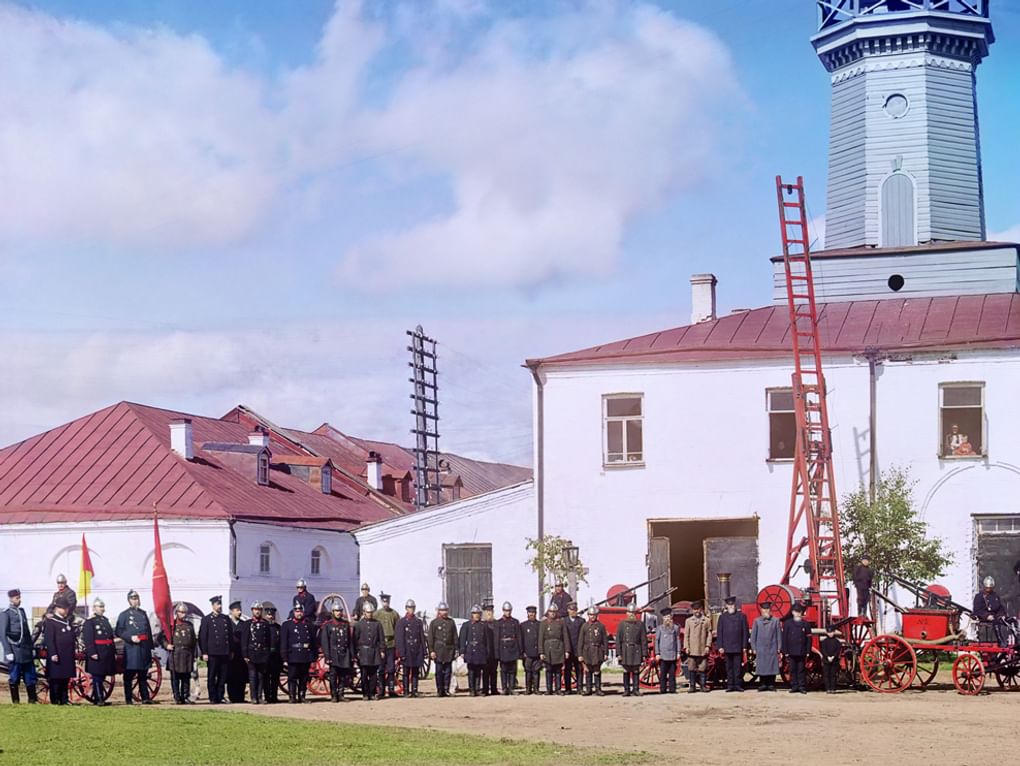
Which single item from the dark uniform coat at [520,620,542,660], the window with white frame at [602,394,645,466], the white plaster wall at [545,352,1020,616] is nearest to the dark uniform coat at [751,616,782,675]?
the dark uniform coat at [520,620,542,660]

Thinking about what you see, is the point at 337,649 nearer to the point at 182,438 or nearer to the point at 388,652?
the point at 388,652

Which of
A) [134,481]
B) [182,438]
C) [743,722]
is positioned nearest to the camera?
[743,722]

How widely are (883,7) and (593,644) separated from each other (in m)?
19.4

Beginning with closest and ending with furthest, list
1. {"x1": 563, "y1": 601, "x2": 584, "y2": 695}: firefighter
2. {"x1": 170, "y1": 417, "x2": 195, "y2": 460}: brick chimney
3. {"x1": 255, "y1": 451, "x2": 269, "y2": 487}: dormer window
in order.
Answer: {"x1": 563, "y1": 601, "x2": 584, "y2": 695}: firefighter, {"x1": 170, "y1": 417, "x2": 195, "y2": 460}: brick chimney, {"x1": 255, "y1": 451, "x2": 269, "y2": 487}: dormer window

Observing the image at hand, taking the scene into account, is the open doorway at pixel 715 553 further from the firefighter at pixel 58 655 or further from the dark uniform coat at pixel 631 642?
the firefighter at pixel 58 655

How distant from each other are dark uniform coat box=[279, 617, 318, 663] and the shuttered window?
11.3m

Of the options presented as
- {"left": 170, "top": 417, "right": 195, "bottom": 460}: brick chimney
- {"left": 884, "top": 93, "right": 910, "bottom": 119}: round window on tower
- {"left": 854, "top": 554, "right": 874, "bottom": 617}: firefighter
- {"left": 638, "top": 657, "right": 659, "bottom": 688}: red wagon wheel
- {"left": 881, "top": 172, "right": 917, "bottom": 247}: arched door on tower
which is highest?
{"left": 884, "top": 93, "right": 910, "bottom": 119}: round window on tower

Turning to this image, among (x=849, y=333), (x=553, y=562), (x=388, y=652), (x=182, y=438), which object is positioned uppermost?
(x=849, y=333)

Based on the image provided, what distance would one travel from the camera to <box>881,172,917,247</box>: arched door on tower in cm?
3744

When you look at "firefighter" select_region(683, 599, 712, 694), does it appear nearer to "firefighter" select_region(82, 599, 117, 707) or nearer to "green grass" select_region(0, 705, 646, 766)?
"green grass" select_region(0, 705, 646, 766)

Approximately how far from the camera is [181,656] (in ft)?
76.0

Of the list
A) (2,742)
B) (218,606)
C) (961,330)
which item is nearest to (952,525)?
(961,330)

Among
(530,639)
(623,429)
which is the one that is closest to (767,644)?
(530,639)

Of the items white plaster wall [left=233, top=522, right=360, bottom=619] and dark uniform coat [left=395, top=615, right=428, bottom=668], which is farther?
white plaster wall [left=233, top=522, right=360, bottom=619]
